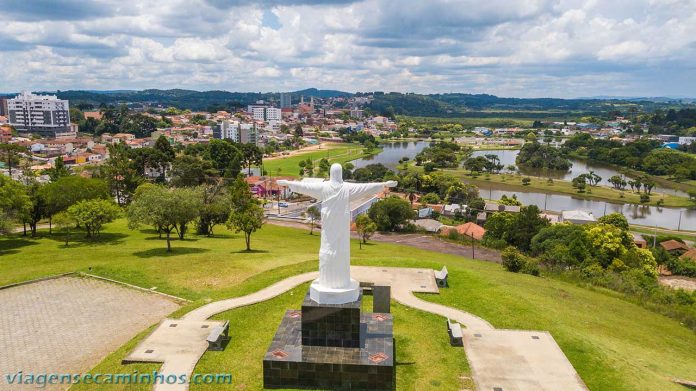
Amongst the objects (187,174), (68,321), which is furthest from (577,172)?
(68,321)

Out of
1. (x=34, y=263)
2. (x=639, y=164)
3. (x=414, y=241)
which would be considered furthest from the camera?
(x=639, y=164)

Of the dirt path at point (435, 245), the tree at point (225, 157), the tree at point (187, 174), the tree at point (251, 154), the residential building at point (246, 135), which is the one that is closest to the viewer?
the dirt path at point (435, 245)

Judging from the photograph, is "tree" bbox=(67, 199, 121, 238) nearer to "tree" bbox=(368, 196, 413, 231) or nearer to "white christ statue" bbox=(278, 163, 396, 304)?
"white christ statue" bbox=(278, 163, 396, 304)

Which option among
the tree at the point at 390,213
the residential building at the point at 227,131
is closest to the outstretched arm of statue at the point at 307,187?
the tree at the point at 390,213

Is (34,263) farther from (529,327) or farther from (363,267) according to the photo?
(529,327)

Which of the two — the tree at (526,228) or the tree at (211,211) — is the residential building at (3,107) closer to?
the tree at (211,211)

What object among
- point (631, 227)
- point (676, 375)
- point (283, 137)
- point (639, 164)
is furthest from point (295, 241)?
point (283, 137)

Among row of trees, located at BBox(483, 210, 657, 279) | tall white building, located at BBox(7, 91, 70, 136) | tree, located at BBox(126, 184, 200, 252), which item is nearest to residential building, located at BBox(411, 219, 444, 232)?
row of trees, located at BBox(483, 210, 657, 279)
